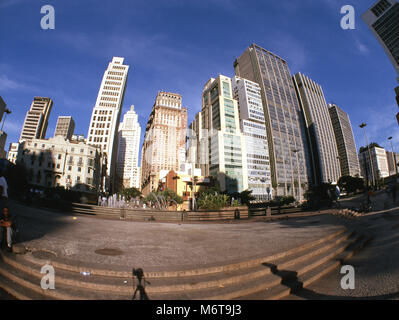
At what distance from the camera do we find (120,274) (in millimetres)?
3498

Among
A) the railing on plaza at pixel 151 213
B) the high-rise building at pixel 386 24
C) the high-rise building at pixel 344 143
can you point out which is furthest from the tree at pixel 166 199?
the high-rise building at pixel 344 143

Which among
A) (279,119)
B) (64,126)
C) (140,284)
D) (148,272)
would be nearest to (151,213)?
(148,272)

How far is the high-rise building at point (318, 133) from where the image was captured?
152 metres

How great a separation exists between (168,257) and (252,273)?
2.11 m

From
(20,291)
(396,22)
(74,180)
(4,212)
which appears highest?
(396,22)

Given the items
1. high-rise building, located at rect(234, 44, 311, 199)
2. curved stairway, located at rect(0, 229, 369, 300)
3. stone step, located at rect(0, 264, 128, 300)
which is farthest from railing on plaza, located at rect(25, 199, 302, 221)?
high-rise building, located at rect(234, 44, 311, 199)

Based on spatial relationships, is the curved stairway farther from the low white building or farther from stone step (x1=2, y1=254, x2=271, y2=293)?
the low white building

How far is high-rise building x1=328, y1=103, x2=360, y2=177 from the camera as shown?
17500 centimetres

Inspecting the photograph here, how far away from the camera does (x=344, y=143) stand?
583 feet

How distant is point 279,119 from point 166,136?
3317 inches

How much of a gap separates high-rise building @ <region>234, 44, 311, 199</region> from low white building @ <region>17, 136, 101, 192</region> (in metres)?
91.1

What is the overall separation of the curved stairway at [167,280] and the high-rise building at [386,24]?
4956 inches
